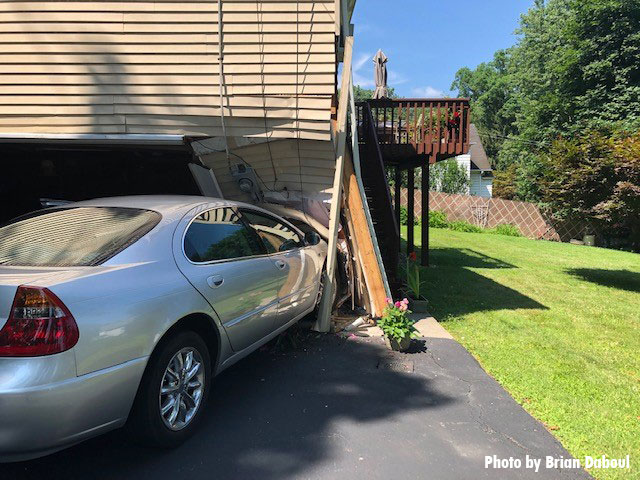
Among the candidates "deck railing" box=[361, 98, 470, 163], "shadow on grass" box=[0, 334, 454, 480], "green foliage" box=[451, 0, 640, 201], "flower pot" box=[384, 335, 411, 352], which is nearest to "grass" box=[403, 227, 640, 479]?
"flower pot" box=[384, 335, 411, 352]

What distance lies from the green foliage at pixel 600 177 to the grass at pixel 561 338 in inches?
62.4

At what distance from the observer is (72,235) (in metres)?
2.69

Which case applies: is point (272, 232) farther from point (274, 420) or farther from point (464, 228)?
point (464, 228)

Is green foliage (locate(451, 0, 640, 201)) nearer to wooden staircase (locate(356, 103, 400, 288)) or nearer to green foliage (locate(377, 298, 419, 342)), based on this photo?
wooden staircase (locate(356, 103, 400, 288))

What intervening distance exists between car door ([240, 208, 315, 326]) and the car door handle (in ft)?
2.72

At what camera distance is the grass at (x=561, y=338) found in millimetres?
3084

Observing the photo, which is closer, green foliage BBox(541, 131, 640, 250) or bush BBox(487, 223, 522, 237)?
green foliage BBox(541, 131, 640, 250)

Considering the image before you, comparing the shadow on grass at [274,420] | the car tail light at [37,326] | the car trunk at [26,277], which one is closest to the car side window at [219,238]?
the car trunk at [26,277]

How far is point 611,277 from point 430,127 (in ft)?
19.3

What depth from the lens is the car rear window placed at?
2418 millimetres

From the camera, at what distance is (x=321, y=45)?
4699 mm

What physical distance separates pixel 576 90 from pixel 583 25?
267cm

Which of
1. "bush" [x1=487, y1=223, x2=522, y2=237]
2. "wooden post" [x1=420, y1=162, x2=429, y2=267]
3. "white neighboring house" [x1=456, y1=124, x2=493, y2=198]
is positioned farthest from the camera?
"white neighboring house" [x1=456, y1=124, x2=493, y2=198]

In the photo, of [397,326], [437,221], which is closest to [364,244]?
[397,326]
